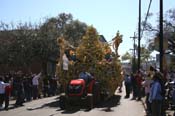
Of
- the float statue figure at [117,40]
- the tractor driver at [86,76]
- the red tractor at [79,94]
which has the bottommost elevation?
the red tractor at [79,94]

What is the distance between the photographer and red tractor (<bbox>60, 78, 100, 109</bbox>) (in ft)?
75.4

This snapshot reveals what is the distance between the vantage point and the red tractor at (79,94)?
22984 mm

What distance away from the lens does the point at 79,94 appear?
75.8ft

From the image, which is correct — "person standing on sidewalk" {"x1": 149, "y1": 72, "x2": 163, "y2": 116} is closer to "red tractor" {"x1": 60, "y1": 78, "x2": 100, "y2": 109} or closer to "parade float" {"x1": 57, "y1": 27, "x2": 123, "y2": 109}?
"red tractor" {"x1": 60, "y1": 78, "x2": 100, "y2": 109}

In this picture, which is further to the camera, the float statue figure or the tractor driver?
the float statue figure

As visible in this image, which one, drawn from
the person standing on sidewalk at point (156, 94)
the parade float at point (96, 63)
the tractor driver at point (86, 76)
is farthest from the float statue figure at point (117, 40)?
the person standing on sidewalk at point (156, 94)

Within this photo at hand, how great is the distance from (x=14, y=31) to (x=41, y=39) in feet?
10.1

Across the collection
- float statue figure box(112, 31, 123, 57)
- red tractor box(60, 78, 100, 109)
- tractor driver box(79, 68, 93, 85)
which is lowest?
red tractor box(60, 78, 100, 109)

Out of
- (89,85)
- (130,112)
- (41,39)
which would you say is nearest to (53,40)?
(41,39)

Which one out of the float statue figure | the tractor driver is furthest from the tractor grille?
the float statue figure

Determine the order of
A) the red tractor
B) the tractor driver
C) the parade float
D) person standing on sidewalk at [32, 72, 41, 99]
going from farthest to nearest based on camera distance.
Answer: person standing on sidewalk at [32, 72, 41, 99] < the parade float < the tractor driver < the red tractor

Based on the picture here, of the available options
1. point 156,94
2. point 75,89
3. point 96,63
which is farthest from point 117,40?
point 156,94

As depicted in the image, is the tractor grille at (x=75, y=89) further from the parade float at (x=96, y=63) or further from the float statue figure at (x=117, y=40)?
the float statue figure at (x=117, y=40)

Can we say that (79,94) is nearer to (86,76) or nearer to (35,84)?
(86,76)
